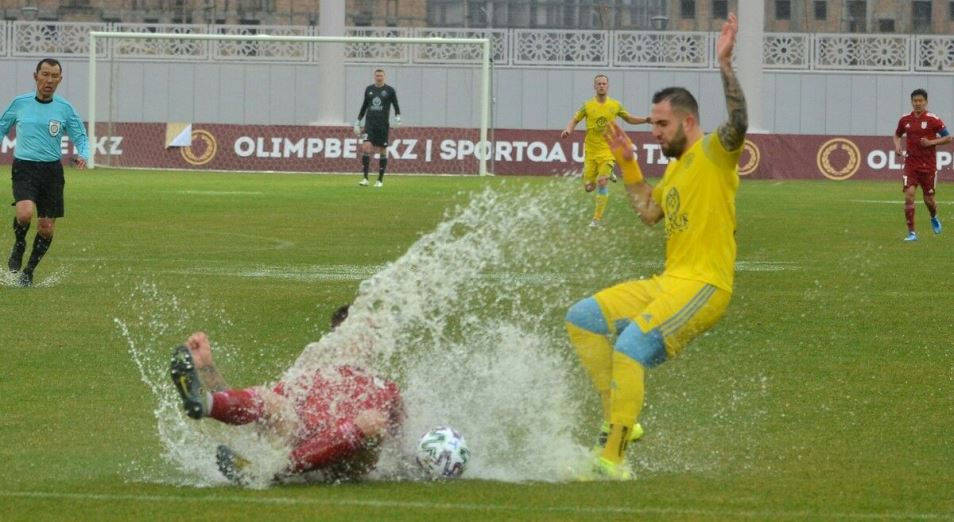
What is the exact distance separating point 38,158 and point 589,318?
9088 mm

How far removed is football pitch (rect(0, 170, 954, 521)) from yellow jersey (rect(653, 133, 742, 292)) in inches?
35.0

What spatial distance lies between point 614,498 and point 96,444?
2640mm

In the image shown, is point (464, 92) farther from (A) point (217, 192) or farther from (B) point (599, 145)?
(B) point (599, 145)

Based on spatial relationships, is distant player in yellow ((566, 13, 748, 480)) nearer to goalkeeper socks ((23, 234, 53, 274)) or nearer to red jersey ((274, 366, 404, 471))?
red jersey ((274, 366, 404, 471))

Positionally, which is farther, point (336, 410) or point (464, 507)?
point (336, 410)

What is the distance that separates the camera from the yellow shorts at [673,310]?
7367 mm

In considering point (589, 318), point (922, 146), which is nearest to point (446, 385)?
point (589, 318)

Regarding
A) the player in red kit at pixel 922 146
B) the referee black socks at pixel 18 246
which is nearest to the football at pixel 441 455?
the referee black socks at pixel 18 246

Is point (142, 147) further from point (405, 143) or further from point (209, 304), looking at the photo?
Result: point (209, 304)

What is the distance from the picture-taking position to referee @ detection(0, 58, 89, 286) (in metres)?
15.5

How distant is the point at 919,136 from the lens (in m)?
24.0

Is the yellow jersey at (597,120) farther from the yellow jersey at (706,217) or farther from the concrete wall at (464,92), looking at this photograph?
the concrete wall at (464,92)

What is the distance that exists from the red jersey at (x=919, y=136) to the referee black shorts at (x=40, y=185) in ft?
41.3

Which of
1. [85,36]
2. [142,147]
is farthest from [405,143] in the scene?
[85,36]
